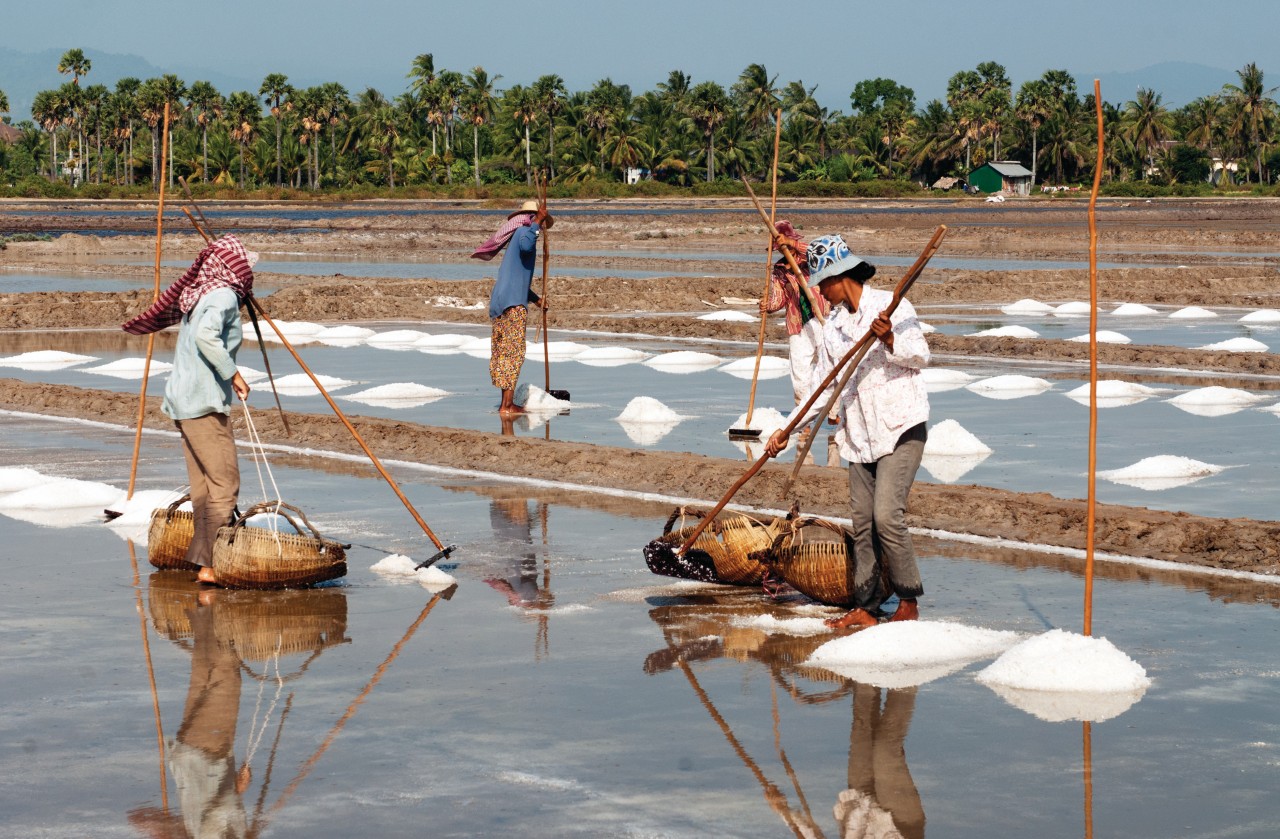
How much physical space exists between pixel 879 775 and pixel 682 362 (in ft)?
40.8

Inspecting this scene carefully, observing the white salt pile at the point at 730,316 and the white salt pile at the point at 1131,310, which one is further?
the white salt pile at the point at 1131,310

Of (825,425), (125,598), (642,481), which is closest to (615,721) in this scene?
(125,598)

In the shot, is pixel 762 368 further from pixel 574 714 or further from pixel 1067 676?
pixel 574 714

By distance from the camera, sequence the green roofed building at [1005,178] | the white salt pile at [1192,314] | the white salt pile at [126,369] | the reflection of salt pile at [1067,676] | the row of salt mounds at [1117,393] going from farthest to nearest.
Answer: the green roofed building at [1005,178] < the white salt pile at [1192,314] < the white salt pile at [126,369] < the row of salt mounds at [1117,393] < the reflection of salt pile at [1067,676]

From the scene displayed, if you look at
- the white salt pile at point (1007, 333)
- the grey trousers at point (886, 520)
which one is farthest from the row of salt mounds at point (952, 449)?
the white salt pile at point (1007, 333)

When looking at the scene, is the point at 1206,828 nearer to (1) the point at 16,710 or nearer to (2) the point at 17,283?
(1) the point at 16,710

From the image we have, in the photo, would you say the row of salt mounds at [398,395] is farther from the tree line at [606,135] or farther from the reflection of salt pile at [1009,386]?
the tree line at [606,135]

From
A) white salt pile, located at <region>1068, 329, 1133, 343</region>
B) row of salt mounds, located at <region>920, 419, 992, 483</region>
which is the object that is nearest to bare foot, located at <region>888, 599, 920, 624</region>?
row of salt mounds, located at <region>920, 419, 992, 483</region>

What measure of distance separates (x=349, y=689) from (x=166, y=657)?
86 centimetres

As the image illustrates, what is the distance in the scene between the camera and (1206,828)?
4535 millimetres

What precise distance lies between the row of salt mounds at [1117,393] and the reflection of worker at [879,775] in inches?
337

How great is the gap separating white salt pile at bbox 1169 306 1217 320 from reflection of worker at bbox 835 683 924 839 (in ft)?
61.0

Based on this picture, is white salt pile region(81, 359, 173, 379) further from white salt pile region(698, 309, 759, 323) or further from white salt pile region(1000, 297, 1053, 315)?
white salt pile region(1000, 297, 1053, 315)

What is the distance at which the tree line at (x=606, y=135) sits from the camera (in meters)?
97.3
